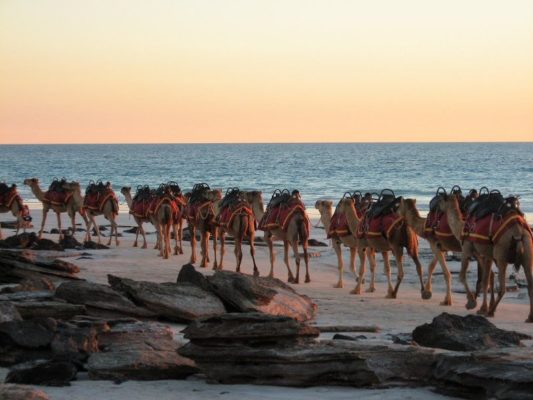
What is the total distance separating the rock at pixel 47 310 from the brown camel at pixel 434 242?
7.32 metres

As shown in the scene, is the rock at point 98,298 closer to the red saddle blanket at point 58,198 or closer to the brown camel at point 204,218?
the brown camel at point 204,218

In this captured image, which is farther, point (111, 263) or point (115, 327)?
point (111, 263)

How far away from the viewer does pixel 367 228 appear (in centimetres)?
1964

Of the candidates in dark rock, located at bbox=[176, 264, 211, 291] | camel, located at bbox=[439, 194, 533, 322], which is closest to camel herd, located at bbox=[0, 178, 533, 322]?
camel, located at bbox=[439, 194, 533, 322]

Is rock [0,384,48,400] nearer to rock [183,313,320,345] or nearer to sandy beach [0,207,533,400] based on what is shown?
sandy beach [0,207,533,400]

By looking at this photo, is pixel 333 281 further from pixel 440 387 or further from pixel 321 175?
pixel 321 175

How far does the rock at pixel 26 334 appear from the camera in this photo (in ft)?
38.1

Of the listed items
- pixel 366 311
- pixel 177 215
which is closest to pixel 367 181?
pixel 177 215

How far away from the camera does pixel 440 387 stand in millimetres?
9703

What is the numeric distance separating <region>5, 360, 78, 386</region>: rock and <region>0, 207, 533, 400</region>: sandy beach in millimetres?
166

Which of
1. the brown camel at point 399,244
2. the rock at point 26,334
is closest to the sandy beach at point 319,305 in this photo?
the brown camel at point 399,244

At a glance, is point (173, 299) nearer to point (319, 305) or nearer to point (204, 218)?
point (319, 305)

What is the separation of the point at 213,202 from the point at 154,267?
300 cm

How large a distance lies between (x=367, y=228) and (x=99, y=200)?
1300 centimetres
